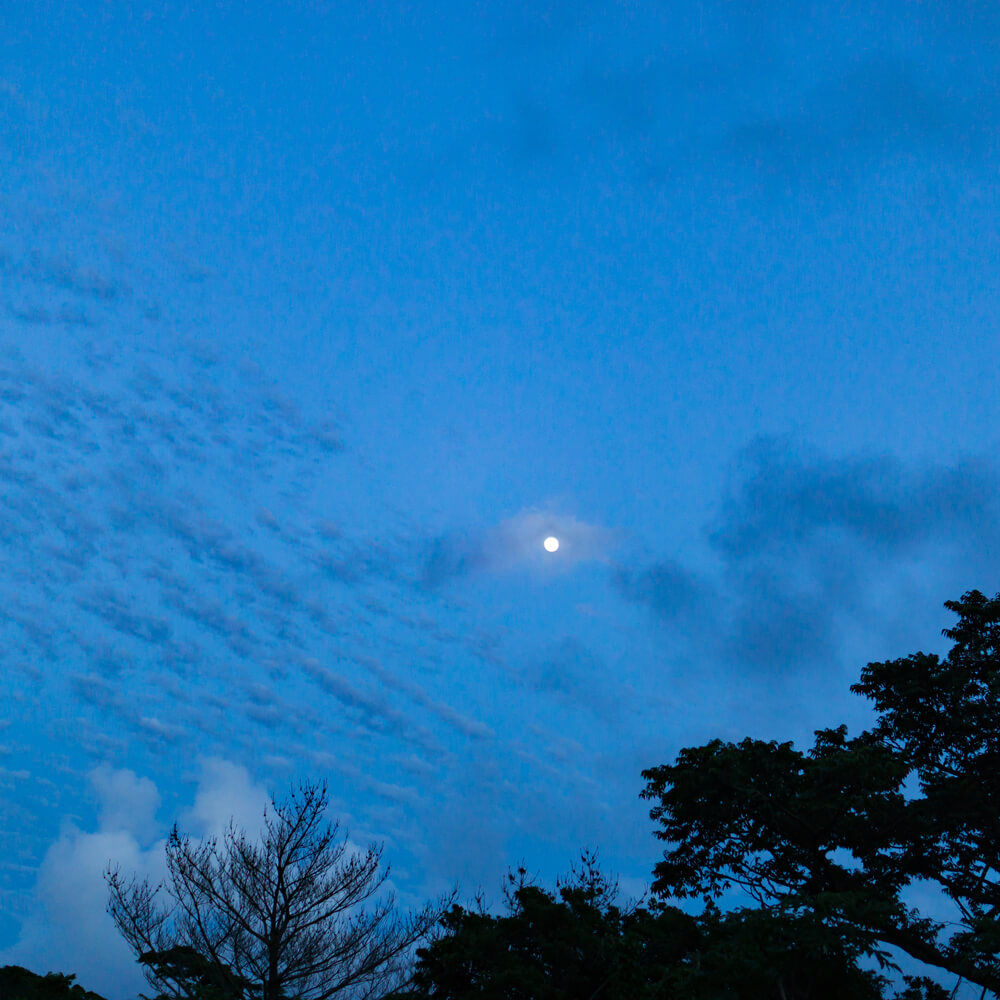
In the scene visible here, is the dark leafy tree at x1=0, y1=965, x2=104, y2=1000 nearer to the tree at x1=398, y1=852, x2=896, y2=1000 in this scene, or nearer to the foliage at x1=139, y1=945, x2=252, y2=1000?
the foliage at x1=139, y1=945, x2=252, y2=1000

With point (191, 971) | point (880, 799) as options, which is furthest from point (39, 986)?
point (880, 799)

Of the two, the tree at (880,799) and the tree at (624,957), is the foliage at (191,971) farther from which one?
the tree at (880,799)

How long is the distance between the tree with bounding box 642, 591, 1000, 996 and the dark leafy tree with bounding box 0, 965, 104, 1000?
1561 cm

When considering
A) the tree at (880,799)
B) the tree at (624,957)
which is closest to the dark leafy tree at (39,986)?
the tree at (624,957)

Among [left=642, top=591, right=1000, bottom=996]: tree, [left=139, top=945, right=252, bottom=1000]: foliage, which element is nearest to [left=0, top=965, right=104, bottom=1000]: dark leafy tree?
[left=139, top=945, right=252, bottom=1000]: foliage

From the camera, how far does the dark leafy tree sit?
2148cm

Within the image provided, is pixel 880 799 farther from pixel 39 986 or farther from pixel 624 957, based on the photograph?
pixel 39 986

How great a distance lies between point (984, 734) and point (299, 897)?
18.3 m

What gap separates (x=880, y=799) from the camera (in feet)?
68.4

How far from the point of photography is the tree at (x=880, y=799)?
21.0 metres

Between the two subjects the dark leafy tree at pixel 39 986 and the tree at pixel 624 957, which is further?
the dark leafy tree at pixel 39 986

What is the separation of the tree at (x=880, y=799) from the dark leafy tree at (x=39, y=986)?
1561cm

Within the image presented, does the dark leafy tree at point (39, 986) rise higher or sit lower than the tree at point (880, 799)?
lower

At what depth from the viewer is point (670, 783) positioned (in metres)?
23.3
